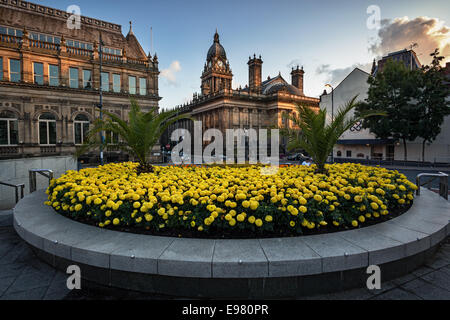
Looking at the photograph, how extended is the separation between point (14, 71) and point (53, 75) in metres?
3.66

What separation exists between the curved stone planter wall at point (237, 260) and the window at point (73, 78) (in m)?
32.2

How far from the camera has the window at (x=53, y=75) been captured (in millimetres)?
28891

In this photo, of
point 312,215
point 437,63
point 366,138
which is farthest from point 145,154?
point 366,138

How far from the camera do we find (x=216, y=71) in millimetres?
68938

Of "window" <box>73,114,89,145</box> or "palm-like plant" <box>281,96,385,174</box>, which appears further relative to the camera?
"window" <box>73,114,89,145</box>

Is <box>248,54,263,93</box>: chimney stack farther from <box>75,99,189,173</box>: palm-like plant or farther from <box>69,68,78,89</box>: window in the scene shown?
<box>75,99,189,173</box>: palm-like plant

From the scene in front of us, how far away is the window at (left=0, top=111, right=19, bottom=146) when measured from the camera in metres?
26.2

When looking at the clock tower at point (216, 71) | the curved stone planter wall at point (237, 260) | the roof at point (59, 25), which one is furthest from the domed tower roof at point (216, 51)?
the curved stone planter wall at point (237, 260)

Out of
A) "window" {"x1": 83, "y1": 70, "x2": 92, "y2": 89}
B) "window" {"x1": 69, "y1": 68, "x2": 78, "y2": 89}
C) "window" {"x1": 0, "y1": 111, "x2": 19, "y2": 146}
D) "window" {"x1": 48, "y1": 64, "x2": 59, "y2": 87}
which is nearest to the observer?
"window" {"x1": 0, "y1": 111, "x2": 19, "y2": 146}

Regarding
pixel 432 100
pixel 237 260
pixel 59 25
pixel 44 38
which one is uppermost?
pixel 59 25

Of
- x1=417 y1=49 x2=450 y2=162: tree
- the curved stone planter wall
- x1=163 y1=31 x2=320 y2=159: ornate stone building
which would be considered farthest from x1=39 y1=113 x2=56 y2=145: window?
x1=417 y1=49 x2=450 y2=162: tree

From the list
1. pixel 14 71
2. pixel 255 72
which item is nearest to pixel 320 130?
pixel 14 71

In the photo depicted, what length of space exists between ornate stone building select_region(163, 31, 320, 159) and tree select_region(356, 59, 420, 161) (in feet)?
67.0

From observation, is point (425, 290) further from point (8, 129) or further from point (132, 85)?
point (132, 85)
